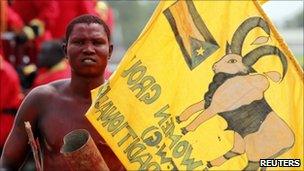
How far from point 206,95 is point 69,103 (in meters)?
0.80

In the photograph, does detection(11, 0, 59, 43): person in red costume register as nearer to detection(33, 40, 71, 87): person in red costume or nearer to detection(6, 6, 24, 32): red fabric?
detection(6, 6, 24, 32): red fabric

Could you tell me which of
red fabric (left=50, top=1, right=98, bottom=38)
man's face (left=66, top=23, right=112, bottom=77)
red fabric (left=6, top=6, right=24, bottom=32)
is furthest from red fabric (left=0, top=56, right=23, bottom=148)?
man's face (left=66, top=23, right=112, bottom=77)

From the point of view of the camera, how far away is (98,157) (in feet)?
14.4

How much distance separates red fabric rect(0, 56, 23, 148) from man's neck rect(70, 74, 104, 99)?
4198 millimetres

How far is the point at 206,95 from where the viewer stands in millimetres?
4336

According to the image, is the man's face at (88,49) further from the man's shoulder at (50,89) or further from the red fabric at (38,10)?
the red fabric at (38,10)

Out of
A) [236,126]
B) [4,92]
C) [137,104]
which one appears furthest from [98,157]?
[4,92]

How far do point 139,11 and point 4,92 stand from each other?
109 inches

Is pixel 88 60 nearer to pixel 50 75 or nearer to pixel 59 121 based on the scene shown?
pixel 59 121

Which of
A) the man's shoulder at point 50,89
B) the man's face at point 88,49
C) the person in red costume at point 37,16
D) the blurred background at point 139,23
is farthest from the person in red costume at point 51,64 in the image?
the man's face at point 88,49

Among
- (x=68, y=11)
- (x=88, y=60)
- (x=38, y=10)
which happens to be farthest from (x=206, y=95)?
(x=38, y=10)

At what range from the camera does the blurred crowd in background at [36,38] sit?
30.1 feet

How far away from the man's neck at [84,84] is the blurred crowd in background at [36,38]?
13.4 feet

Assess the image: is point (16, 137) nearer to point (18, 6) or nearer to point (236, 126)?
point (236, 126)
